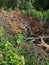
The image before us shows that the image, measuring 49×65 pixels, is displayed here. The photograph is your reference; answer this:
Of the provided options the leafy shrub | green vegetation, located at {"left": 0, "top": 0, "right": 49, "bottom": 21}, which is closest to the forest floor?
green vegetation, located at {"left": 0, "top": 0, "right": 49, "bottom": 21}

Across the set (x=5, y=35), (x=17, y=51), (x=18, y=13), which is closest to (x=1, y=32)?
(x=5, y=35)

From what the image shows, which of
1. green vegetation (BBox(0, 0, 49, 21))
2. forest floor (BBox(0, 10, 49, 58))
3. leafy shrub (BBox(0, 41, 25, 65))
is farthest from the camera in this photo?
green vegetation (BBox(0, 0, 49, 21))

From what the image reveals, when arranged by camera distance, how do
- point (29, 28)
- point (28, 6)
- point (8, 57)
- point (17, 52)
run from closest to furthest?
point (8, 57)
point (17, 52)
point (29, 28)
point (28, 6)

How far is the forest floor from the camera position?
9.55 meters

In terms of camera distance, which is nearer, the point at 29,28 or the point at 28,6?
the point at 29,28

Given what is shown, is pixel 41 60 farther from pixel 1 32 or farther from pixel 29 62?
pixel 1 32

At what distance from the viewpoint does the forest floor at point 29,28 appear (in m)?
9.55

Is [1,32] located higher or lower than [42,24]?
higher

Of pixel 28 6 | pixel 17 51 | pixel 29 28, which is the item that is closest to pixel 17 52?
pixel 17 51

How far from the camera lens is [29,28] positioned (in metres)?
11.6

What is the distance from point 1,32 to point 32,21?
409 centimetres

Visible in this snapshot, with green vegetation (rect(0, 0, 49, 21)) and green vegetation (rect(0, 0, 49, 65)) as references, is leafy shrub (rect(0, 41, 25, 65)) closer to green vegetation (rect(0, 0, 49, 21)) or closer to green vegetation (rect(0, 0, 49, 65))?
green vegetation (rect(0, 0, 49, 65))

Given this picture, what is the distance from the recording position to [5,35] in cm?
873

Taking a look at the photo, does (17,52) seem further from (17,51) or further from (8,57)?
(8,57)
